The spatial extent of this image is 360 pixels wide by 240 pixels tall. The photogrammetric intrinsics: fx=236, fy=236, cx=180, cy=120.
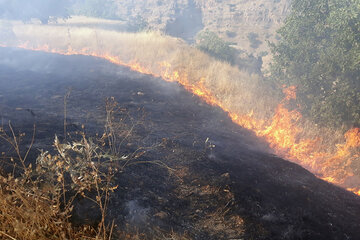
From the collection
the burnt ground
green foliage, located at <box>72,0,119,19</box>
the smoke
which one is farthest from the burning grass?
green foliage, located at <box>72,0,119,19</box>

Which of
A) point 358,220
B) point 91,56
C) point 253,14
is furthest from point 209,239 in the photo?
point 253,14

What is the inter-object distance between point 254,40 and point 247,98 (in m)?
39.1

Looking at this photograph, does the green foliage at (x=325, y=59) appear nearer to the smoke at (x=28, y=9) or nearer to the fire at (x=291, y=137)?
the fire at (x=291, y=137)

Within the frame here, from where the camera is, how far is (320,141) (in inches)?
381

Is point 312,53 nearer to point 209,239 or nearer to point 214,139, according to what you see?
point 214,139

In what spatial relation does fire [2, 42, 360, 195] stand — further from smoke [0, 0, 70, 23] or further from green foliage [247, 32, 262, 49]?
green foliage [247, 32, 262, 49]

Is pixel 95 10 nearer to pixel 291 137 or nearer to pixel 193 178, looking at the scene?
pixel 291 137

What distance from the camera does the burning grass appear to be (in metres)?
8.77

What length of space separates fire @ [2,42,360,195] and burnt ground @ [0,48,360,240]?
778mm

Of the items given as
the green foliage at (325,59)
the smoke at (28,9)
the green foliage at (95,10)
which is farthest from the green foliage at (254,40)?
the smoke at (28,9)

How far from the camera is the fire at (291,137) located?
27.7 ft

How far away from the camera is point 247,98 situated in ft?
40.7

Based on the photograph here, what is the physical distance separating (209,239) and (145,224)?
3.21 ft

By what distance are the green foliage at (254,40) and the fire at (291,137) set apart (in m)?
35.5
